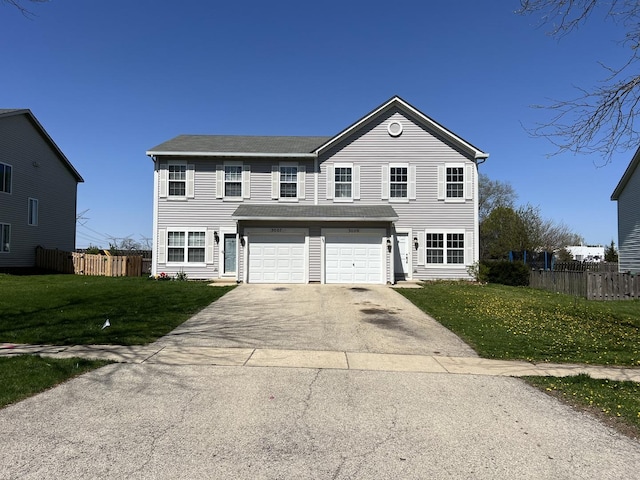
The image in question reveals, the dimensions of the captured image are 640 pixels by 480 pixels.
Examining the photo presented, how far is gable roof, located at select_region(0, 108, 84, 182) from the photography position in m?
23.6

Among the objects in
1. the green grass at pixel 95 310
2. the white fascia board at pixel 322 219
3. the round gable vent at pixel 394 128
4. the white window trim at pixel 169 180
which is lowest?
the green grass at pixel 95 310

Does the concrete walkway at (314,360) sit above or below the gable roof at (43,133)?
below

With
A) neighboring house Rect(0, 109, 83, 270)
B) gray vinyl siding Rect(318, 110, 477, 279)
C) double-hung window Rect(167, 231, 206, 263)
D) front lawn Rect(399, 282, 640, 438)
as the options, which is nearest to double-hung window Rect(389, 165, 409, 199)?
gray vinyl siding Rect(318, 110, 477, 279)

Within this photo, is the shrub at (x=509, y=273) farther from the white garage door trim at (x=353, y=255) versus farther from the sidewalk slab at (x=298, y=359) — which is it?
the sidewalk slab at (x=298, y=359)

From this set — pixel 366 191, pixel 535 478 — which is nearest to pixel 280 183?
pixel 366 191

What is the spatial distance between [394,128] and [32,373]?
1818 centimetres

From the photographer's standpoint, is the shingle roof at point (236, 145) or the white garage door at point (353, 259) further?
the shingle roof at point (236, 145)

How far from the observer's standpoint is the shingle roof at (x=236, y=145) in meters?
20.2

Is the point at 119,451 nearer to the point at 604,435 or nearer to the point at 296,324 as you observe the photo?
the point at 604,435

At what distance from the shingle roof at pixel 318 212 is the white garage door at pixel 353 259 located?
1.11 meters

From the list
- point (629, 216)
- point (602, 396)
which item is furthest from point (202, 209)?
point (629, 216)

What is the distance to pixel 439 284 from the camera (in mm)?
18609

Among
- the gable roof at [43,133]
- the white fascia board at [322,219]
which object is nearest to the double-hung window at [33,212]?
the gable roof at [43,133]

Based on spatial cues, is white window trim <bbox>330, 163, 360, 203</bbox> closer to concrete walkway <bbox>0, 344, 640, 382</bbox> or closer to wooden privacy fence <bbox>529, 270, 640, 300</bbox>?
wooden privacy fence <bbox>529, 270, 640, 300</bbox>
